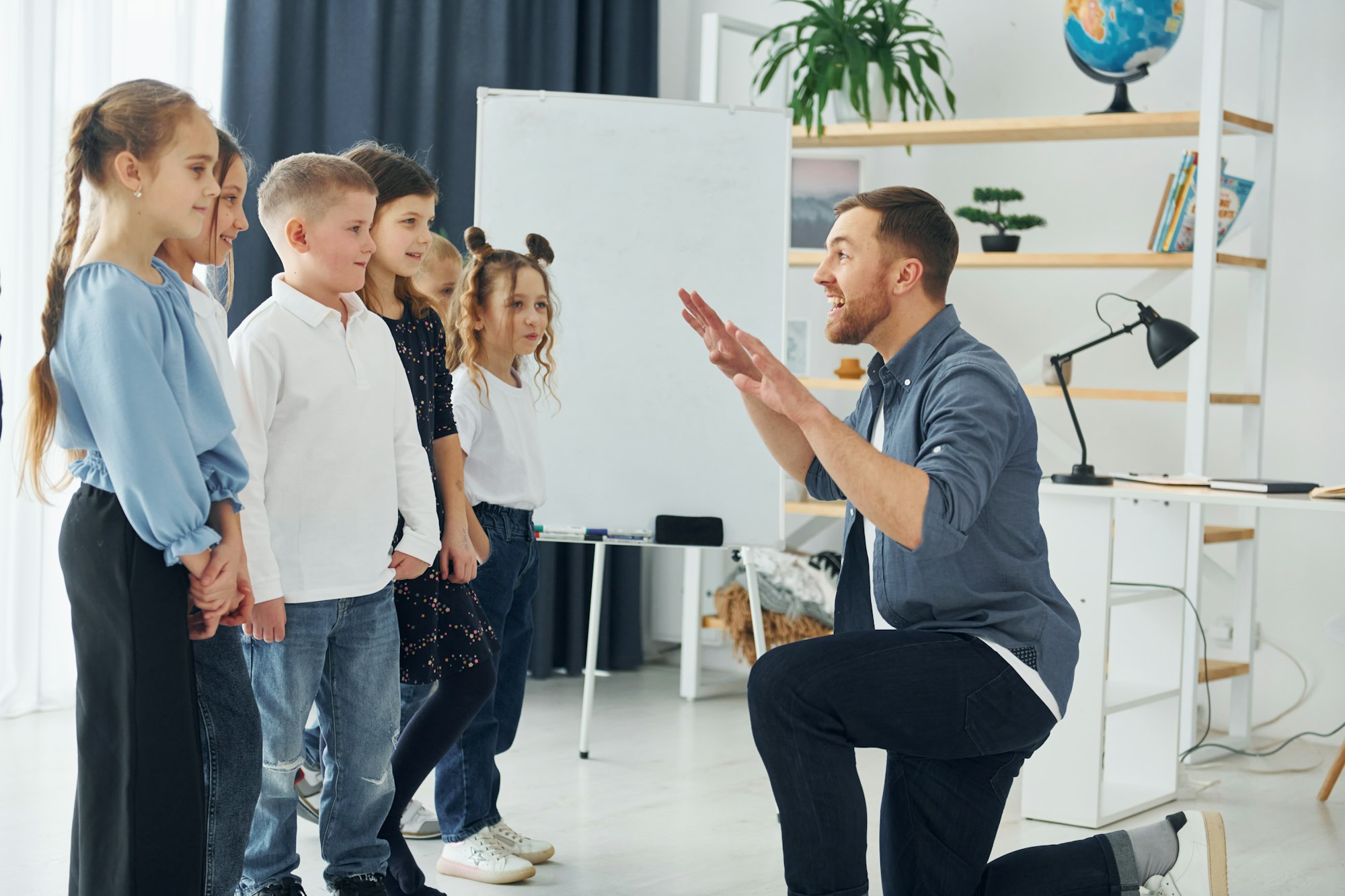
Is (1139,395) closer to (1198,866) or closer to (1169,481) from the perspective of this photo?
(1169,481)

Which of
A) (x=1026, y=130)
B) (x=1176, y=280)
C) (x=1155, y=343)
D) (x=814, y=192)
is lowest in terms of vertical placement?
(x=1155, y=343)

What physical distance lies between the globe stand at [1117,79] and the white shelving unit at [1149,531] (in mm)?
61

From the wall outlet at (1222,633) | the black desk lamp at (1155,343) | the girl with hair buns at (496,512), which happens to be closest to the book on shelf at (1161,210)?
the black desk lamp at (1155,343)

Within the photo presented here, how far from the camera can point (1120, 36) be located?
10.4 feet

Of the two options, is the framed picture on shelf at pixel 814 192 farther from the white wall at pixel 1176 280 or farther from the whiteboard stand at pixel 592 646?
the whiteboard stand at pixel 592 646

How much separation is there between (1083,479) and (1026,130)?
1113mm

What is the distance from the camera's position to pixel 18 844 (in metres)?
2.31

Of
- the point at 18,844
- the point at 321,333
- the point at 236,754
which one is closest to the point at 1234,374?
the point at 321,333

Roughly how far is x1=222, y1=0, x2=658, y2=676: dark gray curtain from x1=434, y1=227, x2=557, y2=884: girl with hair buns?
136 centimetres

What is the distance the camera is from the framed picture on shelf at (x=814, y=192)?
12.5 feet

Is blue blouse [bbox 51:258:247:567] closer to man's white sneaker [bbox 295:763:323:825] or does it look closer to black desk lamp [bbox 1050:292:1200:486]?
man's white sneaker [bbox 295:763:323:825]

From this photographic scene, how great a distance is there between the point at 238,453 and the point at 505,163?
143 centimetres

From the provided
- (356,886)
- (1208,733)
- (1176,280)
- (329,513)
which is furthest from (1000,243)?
(356,886)

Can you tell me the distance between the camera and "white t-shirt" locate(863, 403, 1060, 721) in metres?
1.63
